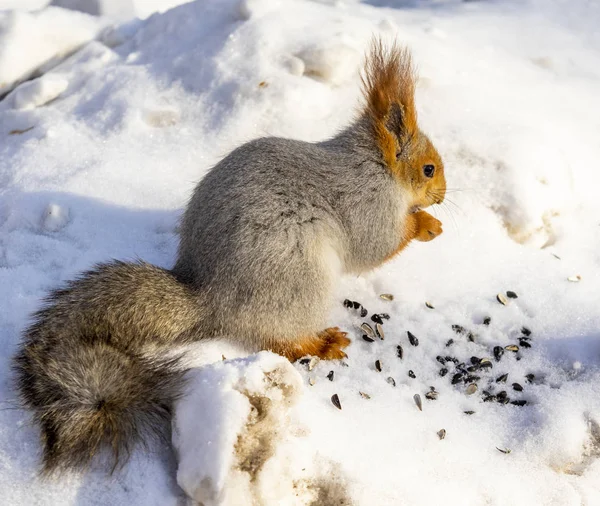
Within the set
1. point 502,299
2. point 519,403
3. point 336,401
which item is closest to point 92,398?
point 336,401

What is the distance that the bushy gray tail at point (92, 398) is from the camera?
5.10ft

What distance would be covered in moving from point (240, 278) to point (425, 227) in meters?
0.76

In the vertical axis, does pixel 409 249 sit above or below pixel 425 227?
below

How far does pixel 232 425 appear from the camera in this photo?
4.98 feet

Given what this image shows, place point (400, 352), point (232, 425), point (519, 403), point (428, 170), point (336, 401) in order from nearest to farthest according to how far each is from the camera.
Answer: point (232, 425), point (336, 401), point (519, 403), point (400, 352), point (428, 170)

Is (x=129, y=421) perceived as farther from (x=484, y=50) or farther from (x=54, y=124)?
(x=484, y=50)

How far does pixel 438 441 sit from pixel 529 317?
0.70m

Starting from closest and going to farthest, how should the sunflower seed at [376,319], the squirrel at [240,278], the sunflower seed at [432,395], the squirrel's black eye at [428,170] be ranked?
the squirrel at [240,278] → the sunflower seed at [432,395] → the sunflower seed at [376,319] → the squirrel's black eye at [428,170]

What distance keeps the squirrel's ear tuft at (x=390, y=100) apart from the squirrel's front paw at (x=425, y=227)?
23 cm

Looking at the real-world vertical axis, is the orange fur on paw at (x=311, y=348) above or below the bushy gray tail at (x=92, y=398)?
below

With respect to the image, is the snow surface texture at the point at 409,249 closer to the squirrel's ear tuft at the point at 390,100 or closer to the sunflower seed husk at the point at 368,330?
the sunflower seed husk at the point at 368,330

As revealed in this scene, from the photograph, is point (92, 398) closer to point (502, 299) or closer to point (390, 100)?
point (390, 100)

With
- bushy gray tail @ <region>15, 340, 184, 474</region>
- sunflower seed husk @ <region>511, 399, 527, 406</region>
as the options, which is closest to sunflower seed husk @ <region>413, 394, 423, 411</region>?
sunflower seed husk @ <region>511, 399, 527, 406</region>

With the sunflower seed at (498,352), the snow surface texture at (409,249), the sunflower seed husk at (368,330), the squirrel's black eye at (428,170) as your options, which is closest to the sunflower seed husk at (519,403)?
Result: the snow surface texture at (409,249)
